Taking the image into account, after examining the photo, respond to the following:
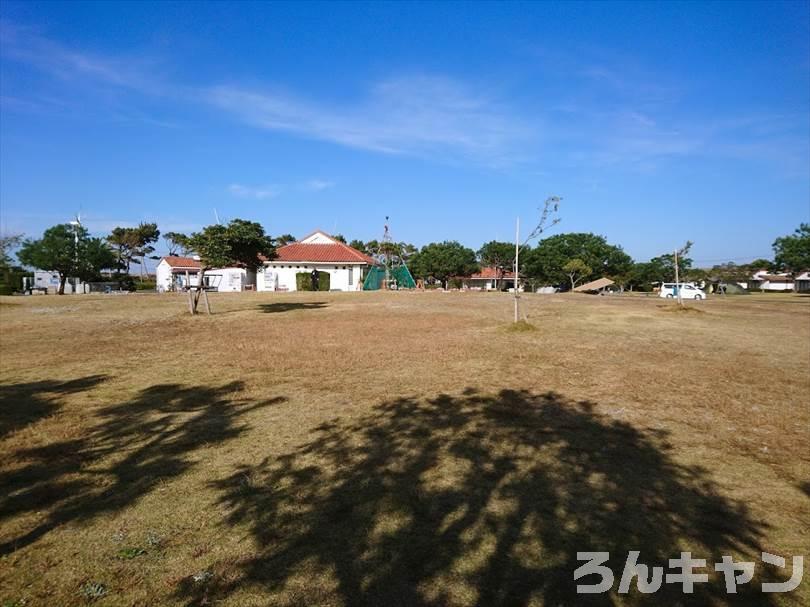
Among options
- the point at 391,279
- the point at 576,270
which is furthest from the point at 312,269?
the point at 576,270

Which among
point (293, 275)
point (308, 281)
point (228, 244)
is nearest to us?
point (228, 244)

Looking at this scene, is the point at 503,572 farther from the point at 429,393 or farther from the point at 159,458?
the point at 429,393

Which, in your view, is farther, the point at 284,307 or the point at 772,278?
the point at 772,278

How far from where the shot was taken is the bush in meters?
46.2

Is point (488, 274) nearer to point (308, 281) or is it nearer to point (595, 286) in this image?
point (595, 286)

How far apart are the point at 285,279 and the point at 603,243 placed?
60674 millimetres

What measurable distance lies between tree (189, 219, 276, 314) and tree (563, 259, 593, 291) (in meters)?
63.6

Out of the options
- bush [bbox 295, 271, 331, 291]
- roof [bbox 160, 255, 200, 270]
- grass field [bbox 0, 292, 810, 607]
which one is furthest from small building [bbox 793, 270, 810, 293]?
roof [bbox 160, 255, 200, 270]

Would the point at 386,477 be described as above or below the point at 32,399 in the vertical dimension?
below

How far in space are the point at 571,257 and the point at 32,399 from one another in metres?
81.8

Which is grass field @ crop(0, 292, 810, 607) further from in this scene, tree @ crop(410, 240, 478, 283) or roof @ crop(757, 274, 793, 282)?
roof @ crop(757, 274, 793, 282)

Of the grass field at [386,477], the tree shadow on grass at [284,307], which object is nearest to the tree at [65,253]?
the tree shadow on grass at [284,307]

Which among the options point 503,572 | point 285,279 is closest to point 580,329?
point 503,572

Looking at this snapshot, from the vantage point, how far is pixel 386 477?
168 inches
